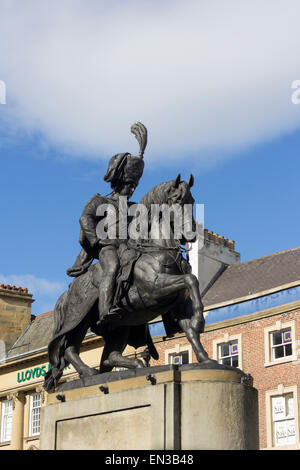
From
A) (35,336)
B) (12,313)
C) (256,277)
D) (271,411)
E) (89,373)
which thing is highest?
(12,313)

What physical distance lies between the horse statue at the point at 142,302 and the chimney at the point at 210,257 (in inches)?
1223

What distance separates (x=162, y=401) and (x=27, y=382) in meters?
38.8

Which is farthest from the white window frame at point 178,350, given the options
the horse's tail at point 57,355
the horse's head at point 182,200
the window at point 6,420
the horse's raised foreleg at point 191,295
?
the horse's raised foreleg at point 191,295

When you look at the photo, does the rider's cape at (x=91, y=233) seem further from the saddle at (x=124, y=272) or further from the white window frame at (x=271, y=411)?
the white window frame at (x=271, y=411)

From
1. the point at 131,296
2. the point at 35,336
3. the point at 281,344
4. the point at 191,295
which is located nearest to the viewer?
the point at 191,295

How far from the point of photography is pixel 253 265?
144 ft

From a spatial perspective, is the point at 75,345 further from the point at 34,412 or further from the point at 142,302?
the point at 34,412

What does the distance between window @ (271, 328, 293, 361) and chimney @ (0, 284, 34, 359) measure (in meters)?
19.9

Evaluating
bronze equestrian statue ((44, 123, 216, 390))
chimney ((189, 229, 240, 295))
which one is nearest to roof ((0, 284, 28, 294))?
chimney ((189, 229, 240, 295))

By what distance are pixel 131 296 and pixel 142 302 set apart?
0.19 metres

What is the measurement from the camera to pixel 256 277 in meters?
42.1

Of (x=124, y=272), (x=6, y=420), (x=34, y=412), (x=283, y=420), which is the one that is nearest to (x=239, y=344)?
(x=283, y=420)

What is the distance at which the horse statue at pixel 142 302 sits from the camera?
442 inches
